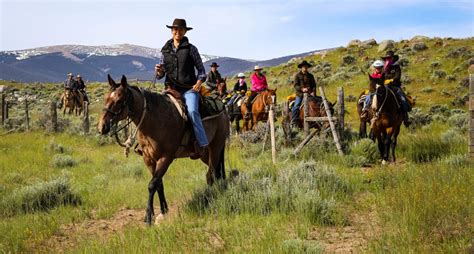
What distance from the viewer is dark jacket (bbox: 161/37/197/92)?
7.65m

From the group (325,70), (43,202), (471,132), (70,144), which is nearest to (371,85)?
(471,132)

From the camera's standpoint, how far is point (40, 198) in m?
8.14

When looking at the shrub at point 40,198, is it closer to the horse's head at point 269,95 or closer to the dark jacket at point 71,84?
the horse's head at point 269,95

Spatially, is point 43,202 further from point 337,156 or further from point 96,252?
point 337,156

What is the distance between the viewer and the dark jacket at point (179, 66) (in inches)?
301

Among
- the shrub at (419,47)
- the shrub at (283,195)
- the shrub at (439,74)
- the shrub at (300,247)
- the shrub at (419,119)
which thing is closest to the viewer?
the shrub at (300,247)

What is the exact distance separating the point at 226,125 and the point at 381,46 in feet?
121

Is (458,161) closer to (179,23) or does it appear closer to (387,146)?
(387,146)

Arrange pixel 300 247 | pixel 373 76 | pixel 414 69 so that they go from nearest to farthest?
pixel 300 247 → pixel 373 76 → pixel 414 69

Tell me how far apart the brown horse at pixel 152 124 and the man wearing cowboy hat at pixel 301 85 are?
25.8ft

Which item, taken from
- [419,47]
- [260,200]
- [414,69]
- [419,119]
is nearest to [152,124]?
[260,200]

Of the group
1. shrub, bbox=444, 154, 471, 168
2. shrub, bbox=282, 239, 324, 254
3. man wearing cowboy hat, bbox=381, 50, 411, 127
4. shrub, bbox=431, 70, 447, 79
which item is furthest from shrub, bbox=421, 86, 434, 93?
shrub, bbox=282, 239, 324, 254

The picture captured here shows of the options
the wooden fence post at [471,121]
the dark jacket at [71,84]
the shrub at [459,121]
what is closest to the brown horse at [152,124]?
the wooden fence post at [471,121]

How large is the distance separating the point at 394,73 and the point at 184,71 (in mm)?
7608
